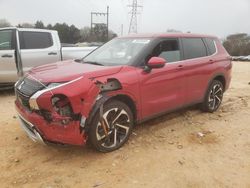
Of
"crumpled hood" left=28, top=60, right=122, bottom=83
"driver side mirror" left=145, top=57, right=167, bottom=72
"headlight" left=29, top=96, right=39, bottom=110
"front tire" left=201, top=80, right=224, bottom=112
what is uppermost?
"driver side mirror" left=145, top=57, right=167, bottom=72

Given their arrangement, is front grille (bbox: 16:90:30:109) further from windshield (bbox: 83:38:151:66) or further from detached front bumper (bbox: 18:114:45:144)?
windshield (bbox: 83:38:151:66)

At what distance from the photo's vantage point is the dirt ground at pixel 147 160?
365 cm

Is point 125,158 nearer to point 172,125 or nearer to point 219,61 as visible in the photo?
point 172,125

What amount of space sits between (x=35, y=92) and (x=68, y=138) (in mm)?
731

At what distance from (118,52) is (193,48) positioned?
155 cm

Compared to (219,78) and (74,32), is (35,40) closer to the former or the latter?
→ (219,78)

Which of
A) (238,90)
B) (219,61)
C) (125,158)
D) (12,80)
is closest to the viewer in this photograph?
(125,158)

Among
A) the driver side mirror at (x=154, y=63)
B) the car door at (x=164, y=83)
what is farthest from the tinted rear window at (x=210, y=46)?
the driver side mirror at (x=154, y=63)

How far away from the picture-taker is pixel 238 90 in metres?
8.86

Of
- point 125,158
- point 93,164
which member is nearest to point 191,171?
point 125,158

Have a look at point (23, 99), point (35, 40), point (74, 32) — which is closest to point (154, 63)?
point (23, 99)

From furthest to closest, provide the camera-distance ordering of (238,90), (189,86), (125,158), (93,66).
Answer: (238,90), (189,86), (93,66), (125,158)

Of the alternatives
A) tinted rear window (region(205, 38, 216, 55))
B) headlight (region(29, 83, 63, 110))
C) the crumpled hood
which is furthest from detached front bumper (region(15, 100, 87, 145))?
tinted rear window (region(205, 38, 216, 55))

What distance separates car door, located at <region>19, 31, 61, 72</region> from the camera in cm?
771
